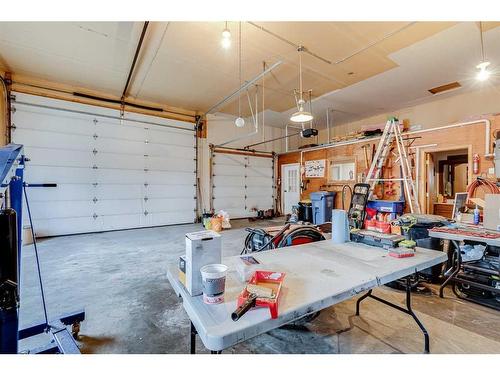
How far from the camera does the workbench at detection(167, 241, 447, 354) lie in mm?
905

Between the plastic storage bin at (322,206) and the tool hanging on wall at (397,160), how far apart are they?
4.31 feet

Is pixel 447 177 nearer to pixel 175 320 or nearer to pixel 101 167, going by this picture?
pixel 175 320

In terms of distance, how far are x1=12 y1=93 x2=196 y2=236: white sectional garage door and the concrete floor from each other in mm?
A: 2752

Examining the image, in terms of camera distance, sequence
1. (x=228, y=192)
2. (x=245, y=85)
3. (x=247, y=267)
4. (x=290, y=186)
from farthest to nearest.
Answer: (x=290, y=186), (x=228, y=192), (x=245, y=85), (x=247, y=267)

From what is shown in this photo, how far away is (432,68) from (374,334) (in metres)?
5.64

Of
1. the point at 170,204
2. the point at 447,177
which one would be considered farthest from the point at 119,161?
the point at 447,177

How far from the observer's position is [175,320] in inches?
87.0

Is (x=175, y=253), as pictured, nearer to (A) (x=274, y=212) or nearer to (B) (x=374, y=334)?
(B) (x=374, y=334)

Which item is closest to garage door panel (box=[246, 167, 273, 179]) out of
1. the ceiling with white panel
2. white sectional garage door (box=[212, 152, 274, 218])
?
white sectional garage door (box=[212, 152, 274, 218])

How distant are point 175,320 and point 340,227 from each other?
1810 millimetres

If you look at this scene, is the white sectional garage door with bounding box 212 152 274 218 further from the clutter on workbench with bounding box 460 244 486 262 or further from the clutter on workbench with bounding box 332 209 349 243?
the clutter on workbench with bounding box 460 244 486 262

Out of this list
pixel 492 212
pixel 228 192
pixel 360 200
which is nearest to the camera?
pixel 492 212
